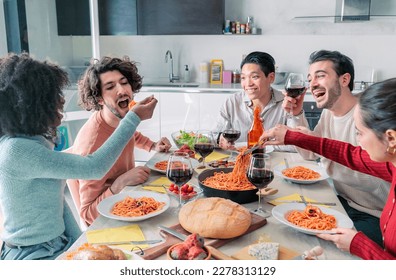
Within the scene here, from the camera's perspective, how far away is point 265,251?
951 mm

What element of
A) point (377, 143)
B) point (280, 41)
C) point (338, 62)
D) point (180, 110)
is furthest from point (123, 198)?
point (280, 41)

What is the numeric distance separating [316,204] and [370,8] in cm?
277

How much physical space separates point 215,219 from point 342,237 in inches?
13.0

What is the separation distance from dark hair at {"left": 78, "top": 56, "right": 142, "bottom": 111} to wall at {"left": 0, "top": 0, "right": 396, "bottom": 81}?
1.96 meters

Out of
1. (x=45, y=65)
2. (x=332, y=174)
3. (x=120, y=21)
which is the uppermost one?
Answer: (x=120, y=21)

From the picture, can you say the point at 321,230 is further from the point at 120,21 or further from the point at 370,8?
the point at 120,21

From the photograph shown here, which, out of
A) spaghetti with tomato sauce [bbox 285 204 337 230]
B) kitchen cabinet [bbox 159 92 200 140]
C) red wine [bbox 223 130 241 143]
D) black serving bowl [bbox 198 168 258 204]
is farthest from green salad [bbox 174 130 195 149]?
kitchen cabinet [bbox 159 92 200 140]

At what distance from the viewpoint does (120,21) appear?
151 inches

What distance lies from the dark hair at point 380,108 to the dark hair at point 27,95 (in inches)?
37.9

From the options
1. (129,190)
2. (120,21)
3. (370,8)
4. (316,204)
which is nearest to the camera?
(316,204)

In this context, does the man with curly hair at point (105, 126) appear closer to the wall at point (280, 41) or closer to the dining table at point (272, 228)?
the dining table at point (272, 228)

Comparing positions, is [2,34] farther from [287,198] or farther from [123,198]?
[287,198]

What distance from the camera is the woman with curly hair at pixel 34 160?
3.84ft
